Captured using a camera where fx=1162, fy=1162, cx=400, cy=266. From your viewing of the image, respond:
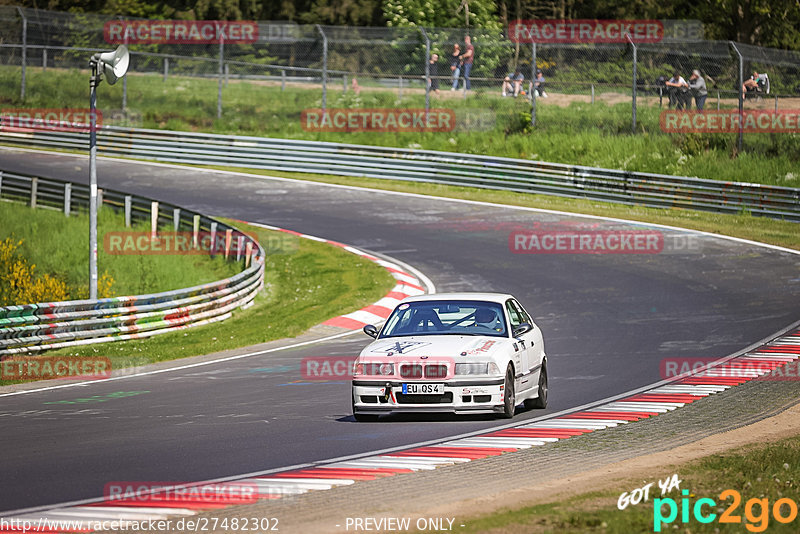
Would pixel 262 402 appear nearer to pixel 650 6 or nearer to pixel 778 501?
pixel 778 501

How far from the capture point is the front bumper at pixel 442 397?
11805 millimetres

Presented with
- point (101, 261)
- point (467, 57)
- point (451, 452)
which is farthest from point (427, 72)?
point (451, 452)

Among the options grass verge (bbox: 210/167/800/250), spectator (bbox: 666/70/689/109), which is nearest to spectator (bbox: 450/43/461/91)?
grass verge (bbox: 210/167/800/250)

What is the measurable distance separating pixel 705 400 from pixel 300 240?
1689 cm

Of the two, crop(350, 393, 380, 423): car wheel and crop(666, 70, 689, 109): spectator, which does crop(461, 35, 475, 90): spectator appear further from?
crop(350, 393, 380, 423): car wheel

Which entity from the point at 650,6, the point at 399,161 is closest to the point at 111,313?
the point at 399,161

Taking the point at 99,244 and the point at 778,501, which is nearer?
the point at 778,501

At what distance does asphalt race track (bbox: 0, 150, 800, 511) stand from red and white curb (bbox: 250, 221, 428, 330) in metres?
0.47

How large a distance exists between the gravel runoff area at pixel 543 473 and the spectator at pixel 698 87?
22563 millimetres

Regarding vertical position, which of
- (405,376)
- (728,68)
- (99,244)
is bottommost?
(99,244)

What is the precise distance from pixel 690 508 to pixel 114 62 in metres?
13.7

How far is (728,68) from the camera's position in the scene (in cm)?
3338

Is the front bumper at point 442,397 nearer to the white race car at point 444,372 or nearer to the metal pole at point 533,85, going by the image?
the white race car at point 444,372

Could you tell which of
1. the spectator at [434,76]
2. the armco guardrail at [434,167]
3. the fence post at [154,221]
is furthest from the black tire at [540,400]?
the spectator at [434,76]
